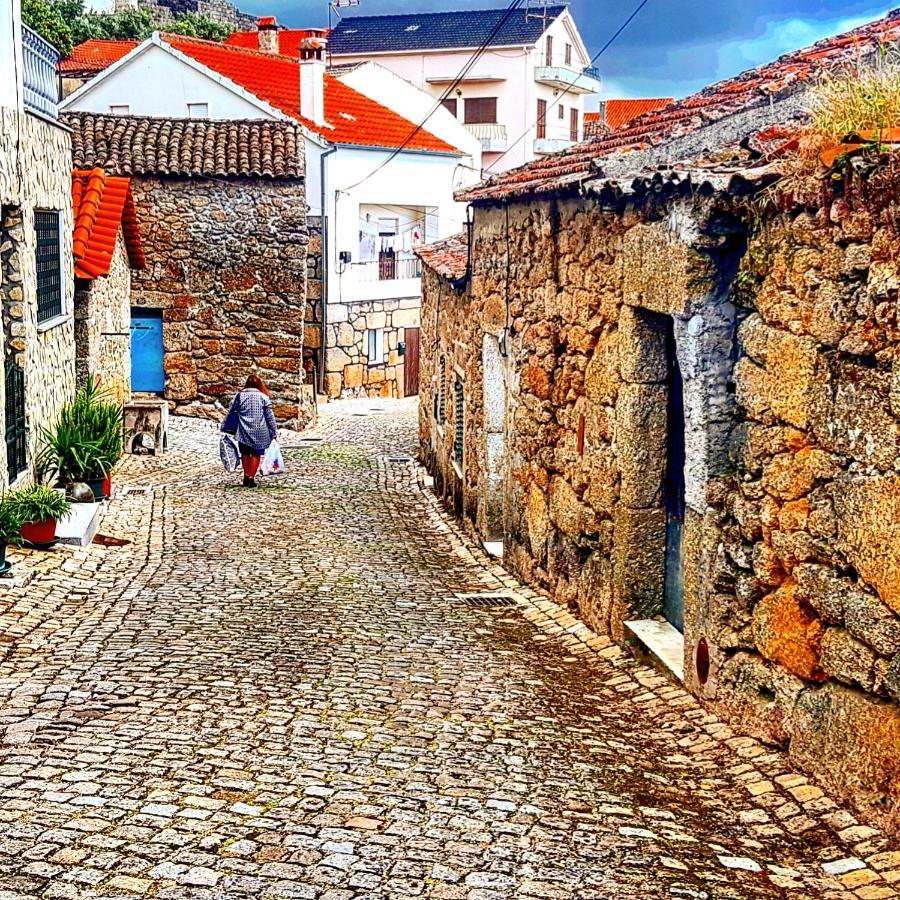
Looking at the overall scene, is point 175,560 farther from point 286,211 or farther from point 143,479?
point 286,211

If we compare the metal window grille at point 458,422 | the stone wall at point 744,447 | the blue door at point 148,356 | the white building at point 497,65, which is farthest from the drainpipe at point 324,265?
the stone wall at point 744,447

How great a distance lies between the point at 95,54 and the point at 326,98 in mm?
12523

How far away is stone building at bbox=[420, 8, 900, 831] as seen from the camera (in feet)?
15.7

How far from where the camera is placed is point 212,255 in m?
22.7

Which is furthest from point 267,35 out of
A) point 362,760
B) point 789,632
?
point 789,632

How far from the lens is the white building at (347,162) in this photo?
29219 mm

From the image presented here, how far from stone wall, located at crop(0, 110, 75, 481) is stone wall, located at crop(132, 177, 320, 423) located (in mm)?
8047

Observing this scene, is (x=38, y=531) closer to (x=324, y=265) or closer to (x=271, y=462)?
(x=271, y=462)

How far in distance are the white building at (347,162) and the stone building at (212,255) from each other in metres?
6.15

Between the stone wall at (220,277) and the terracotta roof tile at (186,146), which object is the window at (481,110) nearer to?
the terracotta roof tile at (186,146)

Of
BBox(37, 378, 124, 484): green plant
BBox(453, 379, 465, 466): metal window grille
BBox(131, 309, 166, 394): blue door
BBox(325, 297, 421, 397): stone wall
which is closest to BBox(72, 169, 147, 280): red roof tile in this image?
BBox(37, 378, 124, 484): green plant

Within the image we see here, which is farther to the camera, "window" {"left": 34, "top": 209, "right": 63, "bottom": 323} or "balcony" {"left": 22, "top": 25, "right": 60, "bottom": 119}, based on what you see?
"window" {"left": 34, "top": 209, "right": 63, "bottom": 323}

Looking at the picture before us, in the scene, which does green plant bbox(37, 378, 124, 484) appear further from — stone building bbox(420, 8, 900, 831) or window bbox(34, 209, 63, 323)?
stone building bbox(420, 8, 900, 831)

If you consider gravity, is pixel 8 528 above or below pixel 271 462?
above
